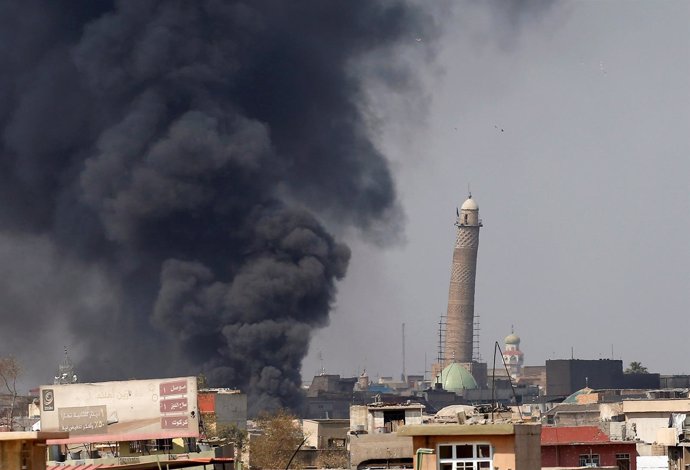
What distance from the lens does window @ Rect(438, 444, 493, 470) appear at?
1825 centimetres

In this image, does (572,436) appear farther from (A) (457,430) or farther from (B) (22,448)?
(B) (22,448)

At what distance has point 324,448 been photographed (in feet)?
208

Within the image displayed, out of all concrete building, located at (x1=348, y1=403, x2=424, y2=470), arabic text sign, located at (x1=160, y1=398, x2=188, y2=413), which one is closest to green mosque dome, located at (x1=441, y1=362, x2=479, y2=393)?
concrete building, located at (x1=348, y1=403, x2=424, y2=470)

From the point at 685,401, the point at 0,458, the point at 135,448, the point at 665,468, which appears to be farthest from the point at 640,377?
the point at 0,458

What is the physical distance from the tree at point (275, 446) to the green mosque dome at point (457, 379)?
109 meters

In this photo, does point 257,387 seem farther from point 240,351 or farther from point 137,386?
point 137,386

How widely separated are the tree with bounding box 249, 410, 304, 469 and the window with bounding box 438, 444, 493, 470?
38846mm

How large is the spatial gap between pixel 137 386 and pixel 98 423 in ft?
2.62

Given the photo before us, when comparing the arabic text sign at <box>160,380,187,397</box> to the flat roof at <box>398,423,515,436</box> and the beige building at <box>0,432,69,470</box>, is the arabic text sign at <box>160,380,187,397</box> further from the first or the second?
the flat roof at <box>398,423,515,436</box>

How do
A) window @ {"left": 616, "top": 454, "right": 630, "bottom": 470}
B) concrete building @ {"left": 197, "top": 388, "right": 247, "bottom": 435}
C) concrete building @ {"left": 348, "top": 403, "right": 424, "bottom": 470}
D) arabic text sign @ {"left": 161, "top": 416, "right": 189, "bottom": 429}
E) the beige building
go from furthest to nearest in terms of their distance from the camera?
1. concrete building @ {"left": 197, "top": 388, "right": 247, "bottom": 435}
2. concrete building @ {"left": 348, "top": 403, "right": 424, "bottom": 470}
3. window @ {"left": 616, "top": 454, "right": 630, "bottom": 470}
4. arabic text sign @ {"left": 161, "top": 416, "right": 189, "bottom": 429}
5. the beige building

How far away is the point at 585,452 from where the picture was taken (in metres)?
37.7

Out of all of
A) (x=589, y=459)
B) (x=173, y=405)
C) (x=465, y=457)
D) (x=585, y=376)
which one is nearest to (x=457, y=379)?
(x=585, y=376)

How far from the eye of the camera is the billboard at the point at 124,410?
2638 centimetres

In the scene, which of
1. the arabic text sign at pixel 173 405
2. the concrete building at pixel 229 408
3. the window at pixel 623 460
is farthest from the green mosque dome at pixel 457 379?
the arabic text sign at pixel 173 405
